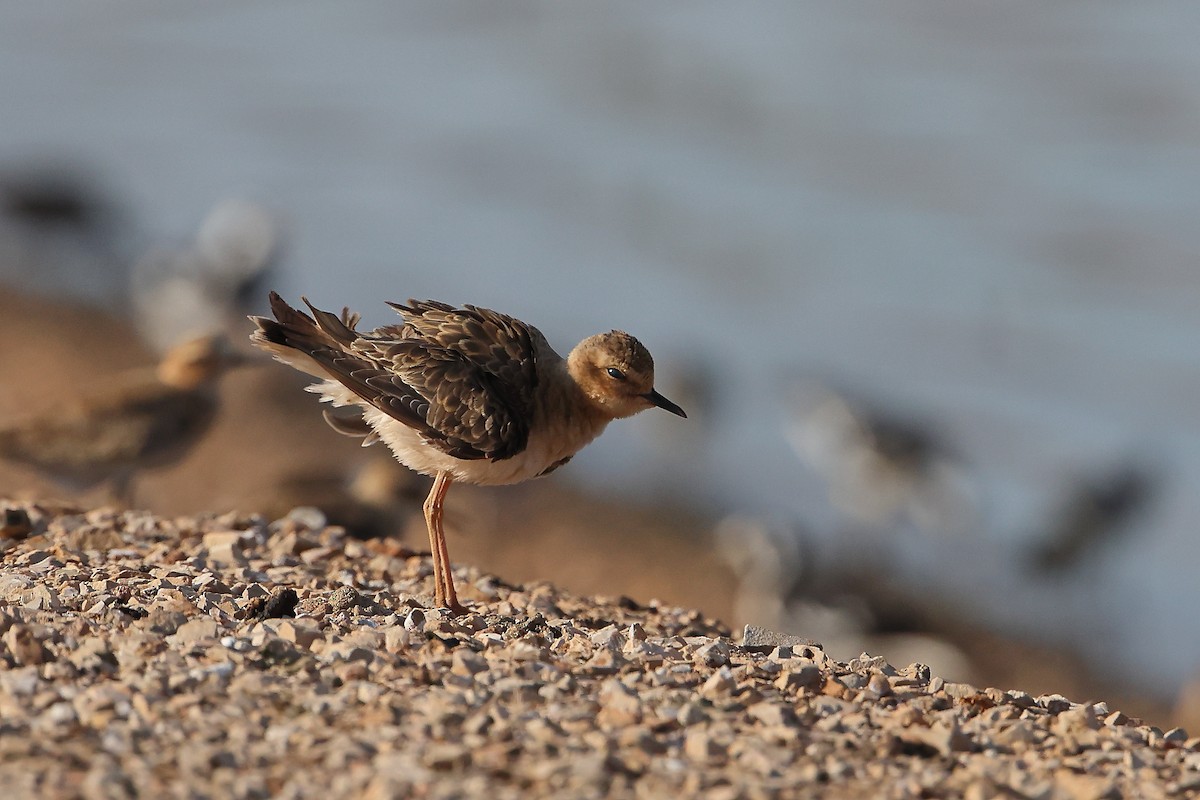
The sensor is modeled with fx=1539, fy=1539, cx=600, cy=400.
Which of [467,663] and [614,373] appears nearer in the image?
[467,663]

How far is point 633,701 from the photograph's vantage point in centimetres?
497

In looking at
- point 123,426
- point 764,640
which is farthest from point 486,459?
point 123,426

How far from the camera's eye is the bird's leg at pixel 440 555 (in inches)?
278

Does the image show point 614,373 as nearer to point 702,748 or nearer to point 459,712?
point 459,712

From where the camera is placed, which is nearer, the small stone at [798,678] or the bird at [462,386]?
the small stone at [798,678]

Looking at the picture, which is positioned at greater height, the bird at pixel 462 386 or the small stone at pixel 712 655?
the bird at pixel 462 386

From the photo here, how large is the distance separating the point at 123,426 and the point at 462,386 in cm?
531

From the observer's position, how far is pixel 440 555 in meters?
7.25

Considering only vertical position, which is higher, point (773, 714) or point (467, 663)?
point (773, 714)

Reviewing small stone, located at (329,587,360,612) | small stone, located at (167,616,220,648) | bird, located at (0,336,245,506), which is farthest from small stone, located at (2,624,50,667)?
bird, located at (0,336,245,506)

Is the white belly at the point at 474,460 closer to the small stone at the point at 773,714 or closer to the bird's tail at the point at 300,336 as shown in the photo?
the bird's tail at the point at 300,336

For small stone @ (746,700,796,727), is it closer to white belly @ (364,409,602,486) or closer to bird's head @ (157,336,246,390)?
white belly @ (364,409,602,486)

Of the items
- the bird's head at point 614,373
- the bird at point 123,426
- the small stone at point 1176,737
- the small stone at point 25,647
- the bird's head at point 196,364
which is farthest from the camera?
the bird's head at point 196,364

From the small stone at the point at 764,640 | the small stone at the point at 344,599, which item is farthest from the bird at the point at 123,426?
the small stone at the point at 764,640
